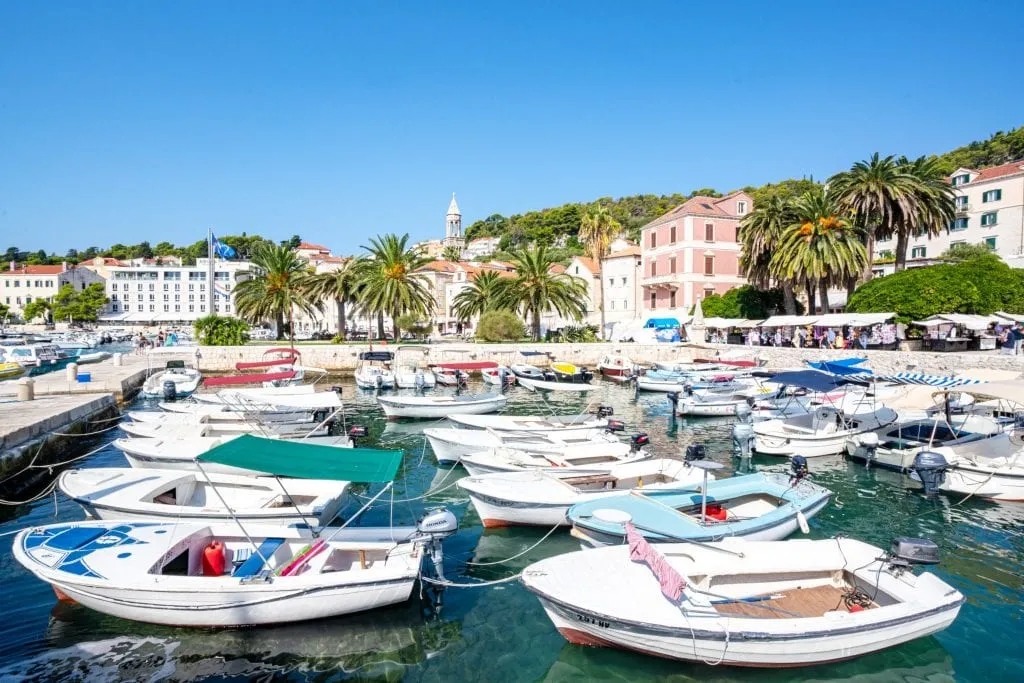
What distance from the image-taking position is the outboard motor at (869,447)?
18641 millimetres

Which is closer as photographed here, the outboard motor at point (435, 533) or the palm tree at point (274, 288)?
the outboard motor at point (435, 533)

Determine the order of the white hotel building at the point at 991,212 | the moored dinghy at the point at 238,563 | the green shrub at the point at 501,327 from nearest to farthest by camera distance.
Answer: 1. the moored dinghy at the point at 238,563
2. the green shrub at the point at 501,327
3. the white hotel building at the point at 991,212

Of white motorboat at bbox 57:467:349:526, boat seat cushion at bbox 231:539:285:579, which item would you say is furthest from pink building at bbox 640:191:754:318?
boat seat cushion at bbox 231:539:285:579

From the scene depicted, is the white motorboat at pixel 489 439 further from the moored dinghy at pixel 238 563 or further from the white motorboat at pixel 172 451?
the moored dinghy at pixel 238 563

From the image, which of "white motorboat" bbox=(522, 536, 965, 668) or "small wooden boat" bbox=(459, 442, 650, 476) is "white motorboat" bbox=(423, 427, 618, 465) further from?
"white motorboat" bbox=(522, 536, 965, 668)

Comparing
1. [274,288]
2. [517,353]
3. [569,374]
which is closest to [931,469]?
[569,374]

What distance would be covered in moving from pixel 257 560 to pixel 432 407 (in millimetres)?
17591

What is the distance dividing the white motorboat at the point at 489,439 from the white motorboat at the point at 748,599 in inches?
336

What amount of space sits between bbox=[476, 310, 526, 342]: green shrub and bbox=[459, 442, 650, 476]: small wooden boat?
114 ft

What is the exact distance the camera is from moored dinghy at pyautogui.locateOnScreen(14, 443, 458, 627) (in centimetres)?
855

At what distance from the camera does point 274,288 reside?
173ft

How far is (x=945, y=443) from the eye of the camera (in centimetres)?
1770

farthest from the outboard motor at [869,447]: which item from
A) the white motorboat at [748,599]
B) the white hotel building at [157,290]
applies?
the white hotel building at [157,290]

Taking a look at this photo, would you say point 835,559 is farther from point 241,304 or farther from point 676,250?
point 241,304
